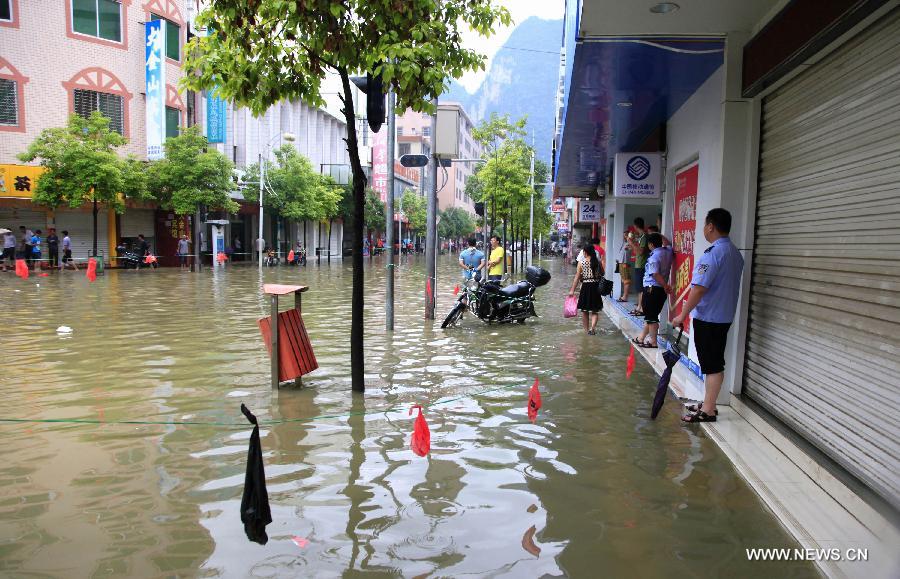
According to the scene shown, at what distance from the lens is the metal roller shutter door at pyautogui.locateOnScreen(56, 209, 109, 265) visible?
107ft

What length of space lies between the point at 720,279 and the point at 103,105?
33688 mm

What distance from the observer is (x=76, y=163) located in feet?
88.5

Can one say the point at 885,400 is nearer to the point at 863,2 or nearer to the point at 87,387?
the point at 863,2

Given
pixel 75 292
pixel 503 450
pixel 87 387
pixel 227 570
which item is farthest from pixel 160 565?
pixel 75 292

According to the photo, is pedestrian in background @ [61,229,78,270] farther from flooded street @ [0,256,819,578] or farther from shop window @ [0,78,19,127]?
flooded street @ [0,256,819,578]

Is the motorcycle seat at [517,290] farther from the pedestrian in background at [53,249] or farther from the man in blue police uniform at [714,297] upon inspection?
the pedestrian in background at [53,249]

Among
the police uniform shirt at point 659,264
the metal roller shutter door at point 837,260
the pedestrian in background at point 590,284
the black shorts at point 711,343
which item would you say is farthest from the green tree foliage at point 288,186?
the black shorts at point 711,343

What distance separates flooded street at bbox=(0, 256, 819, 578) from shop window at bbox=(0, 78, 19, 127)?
82.5ft

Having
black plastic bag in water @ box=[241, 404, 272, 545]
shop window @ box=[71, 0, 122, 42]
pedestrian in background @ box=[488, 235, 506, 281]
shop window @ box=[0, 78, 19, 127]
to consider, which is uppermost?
shop window @ box=[71, 0, 122, 42]

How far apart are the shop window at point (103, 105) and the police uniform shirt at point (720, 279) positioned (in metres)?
Answer: 32.1

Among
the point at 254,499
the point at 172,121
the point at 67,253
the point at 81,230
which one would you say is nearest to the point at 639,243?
the point at 254,499

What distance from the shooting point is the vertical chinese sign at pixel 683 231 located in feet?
30.8

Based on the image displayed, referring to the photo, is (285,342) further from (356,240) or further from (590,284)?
(590,284)

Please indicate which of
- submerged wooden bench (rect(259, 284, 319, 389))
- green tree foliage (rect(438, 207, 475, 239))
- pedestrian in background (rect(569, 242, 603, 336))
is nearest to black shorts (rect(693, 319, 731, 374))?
submerged wooden bench (rect(259, 284, 319, 389))
